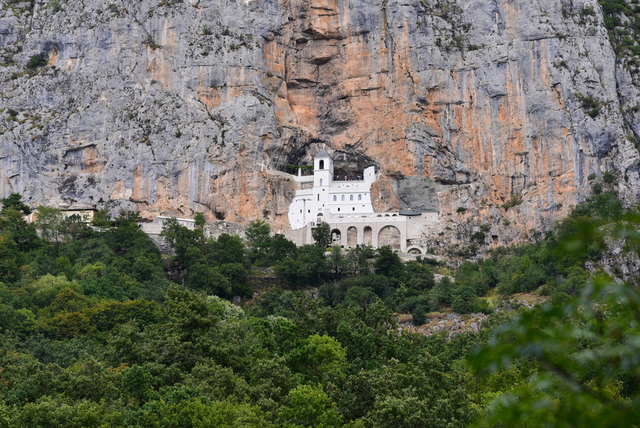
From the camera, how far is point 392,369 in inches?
1361

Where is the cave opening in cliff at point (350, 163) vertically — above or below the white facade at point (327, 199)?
above

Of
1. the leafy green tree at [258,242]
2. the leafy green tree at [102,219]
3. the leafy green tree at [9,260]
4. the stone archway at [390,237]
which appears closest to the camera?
the leafy green tree at [9,260]

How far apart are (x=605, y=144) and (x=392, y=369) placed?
4932 centimetres

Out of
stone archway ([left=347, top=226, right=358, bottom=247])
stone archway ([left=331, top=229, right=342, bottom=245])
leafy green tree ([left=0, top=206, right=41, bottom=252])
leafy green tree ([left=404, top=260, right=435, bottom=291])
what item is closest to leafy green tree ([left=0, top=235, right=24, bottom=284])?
leafy green tree ([left=0, top=206, right=41, bottom=252])

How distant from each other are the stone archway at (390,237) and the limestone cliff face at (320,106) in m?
3.06

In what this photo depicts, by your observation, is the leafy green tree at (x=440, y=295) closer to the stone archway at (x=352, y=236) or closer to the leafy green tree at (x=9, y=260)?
the stone archway at (x=352, y=236)

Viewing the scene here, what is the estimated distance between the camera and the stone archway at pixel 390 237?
7669 centimetres

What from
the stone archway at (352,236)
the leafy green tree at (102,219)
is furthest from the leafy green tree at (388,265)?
the leafy green tree at (102,219)

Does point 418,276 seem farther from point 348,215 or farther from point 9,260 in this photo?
point 9,260

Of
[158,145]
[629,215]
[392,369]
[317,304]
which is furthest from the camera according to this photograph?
[158,145]

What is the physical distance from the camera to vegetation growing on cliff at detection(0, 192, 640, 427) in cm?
645

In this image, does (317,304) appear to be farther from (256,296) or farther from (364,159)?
(364,159)

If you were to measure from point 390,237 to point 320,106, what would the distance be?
1709 centimetres

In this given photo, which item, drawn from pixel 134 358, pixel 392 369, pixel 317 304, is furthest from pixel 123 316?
pixel 392 369
